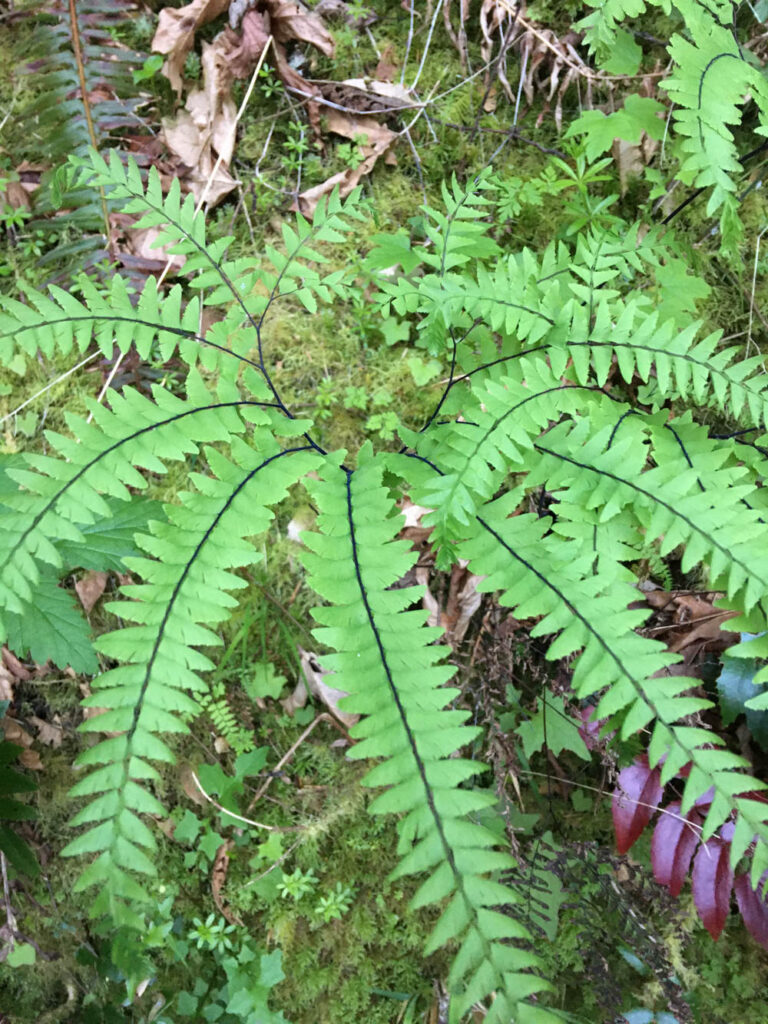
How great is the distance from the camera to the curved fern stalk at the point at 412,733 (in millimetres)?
1115

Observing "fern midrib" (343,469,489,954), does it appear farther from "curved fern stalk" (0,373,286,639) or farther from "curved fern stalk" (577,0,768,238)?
"curved fern stalk" (577,0,768,238)

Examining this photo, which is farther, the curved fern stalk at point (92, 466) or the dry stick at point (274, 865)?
the dry stick at point (274, 865)

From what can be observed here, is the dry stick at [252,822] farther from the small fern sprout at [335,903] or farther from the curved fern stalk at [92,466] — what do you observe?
the curved fern stalk at [92,466]

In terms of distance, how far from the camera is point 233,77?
2711mm

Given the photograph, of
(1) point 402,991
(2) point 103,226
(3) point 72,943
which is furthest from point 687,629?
(2) point 103,226

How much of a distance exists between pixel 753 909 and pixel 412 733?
1352 millimetres

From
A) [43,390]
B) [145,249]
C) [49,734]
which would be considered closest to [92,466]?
[43,390]

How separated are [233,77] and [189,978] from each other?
359 centimetres

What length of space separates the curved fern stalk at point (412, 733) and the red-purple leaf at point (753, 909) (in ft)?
3.26

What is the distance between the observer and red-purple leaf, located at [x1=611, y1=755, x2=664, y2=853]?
74.1 inches

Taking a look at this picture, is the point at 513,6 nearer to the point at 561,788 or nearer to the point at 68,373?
the point at 68,373

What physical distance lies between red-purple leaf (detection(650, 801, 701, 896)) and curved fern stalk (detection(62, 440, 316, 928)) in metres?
1.43

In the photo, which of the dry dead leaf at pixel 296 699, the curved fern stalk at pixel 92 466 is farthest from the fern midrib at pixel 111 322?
the dry dead leaf at pixel 296 699

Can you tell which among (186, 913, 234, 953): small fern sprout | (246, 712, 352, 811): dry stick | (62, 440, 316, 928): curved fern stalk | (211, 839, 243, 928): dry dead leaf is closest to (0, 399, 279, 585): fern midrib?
(62, 440, 316, 928): curved fern stalk
